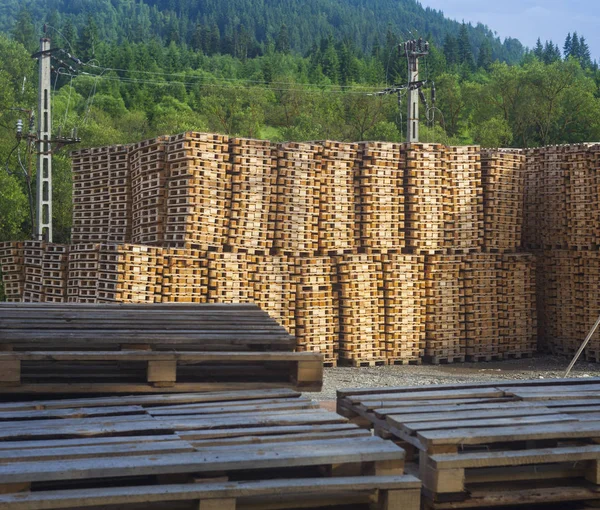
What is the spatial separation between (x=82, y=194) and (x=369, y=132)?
180ft

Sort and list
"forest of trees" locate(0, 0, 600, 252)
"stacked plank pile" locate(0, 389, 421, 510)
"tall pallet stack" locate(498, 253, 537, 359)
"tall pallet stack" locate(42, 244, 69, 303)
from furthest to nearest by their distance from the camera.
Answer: "forest of trees" locate(0, 0, 600, 252), "tall pallet stack" locate(498, 253, 537, 359), "tall pallet stack" locate(42, 244, 69, 303), "stacked plank pile" locate(0, 389, 421, 510)

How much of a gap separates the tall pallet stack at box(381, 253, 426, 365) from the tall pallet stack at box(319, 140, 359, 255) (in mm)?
1006

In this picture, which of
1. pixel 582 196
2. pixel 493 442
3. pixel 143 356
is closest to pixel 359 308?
pixel 582 196

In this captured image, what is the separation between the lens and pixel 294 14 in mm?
171250

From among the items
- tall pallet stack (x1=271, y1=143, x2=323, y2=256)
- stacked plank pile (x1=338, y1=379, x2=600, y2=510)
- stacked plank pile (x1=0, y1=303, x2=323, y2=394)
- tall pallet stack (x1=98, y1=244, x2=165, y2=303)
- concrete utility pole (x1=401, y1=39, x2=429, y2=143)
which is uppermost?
concrete utility pole (x1=401, y1=39, x2=429, y2=143)

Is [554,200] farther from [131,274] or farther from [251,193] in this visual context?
[131,274]

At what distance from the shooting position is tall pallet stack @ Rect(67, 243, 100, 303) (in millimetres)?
14867

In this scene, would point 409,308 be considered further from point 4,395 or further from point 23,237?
point 23,237

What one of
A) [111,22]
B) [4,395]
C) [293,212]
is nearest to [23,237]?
[293,212]

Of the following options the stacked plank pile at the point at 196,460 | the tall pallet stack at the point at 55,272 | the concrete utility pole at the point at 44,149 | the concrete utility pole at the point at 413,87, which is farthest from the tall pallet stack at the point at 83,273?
the concrete utility pole at the point at 413,87

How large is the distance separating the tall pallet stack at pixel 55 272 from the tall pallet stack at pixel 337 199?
4.92m

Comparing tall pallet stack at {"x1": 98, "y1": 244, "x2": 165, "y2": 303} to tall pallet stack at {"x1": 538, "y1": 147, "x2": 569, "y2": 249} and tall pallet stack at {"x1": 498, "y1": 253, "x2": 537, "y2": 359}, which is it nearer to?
tall pallet stack at {"x1": 498, "y1": 253, "x2": 537, "y2": 359}

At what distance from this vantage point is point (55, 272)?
1599 cm

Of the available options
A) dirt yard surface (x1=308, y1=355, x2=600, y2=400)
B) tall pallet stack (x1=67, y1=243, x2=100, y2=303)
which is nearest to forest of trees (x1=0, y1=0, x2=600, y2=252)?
tall pallet stack (x1=67, y1=243, x2=100, y2=303)
